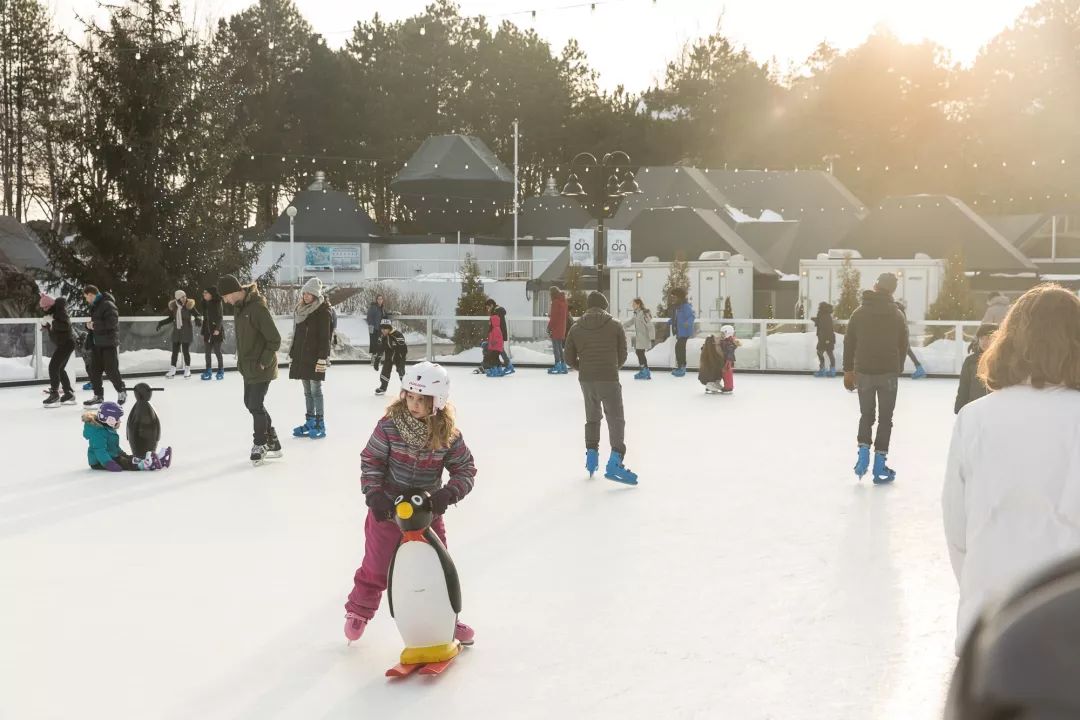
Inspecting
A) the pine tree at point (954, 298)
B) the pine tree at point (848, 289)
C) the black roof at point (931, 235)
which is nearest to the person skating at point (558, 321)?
the pine tree at point (848, 289)

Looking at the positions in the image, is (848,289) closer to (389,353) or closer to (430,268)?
(389,353)

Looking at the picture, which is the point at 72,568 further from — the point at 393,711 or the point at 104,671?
the point at 393,711

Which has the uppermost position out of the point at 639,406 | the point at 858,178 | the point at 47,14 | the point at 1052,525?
the point at 47,14

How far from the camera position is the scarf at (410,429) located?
4.65 meters

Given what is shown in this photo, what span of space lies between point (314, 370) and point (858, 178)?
5608cm

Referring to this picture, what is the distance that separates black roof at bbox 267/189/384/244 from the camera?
5594cm

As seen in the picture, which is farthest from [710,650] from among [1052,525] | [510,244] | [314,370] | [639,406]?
[510,244]

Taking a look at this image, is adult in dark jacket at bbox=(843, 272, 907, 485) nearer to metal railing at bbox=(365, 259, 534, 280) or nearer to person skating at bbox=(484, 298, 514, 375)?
person skating at bbox=(484, 298, 514, 375)

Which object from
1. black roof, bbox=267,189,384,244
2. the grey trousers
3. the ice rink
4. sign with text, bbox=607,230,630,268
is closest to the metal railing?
black roof, bbox=267,189,384,244

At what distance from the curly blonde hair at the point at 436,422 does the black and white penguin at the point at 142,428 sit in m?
5.99

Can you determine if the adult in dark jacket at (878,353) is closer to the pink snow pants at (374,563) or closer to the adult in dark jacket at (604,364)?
the adult in dark jacket at (604,364)

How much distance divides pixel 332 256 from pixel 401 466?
5223 centimetres

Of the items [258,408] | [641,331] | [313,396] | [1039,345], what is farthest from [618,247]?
[1039,345]

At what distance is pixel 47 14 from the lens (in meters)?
47.9
